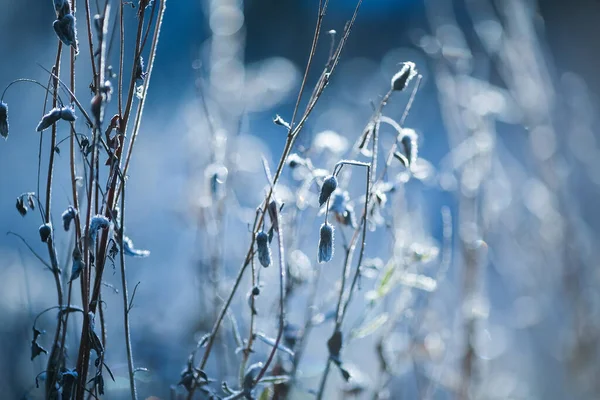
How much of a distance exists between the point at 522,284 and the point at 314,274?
6.00ft

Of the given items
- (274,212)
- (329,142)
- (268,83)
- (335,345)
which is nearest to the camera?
(274,212)

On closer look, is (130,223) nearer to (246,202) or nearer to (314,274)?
(246,202)

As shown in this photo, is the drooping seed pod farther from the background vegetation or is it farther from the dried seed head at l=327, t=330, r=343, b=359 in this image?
the dried seed head at l=327, t=330, r=343, b=359

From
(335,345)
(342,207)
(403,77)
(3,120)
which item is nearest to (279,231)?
(342,207)

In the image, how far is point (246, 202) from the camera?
8.02 feet

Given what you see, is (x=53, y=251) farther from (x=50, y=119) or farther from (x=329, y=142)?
(x=329, y=142)

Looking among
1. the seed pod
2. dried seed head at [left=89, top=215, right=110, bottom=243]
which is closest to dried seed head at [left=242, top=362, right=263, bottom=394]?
the seed pod

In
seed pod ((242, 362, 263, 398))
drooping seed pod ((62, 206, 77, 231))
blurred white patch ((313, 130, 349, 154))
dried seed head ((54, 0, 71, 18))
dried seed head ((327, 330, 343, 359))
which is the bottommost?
seed pod ((242, 362, 263, 398))

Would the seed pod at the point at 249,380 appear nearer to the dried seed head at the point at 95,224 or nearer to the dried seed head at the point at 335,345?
the dried seed head at the point at 335,345

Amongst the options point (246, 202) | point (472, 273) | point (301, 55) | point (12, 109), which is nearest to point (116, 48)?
point (12, 109)

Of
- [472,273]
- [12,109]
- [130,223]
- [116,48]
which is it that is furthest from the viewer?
[116,48]

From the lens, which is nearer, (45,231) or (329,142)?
(45,231)

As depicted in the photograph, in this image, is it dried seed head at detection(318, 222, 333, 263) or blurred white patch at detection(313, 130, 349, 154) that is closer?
dried seed head at detection(318, 222, 333, 263)

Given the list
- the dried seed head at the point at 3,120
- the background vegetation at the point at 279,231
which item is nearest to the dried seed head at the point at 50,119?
the background vegetation at the point at 279,231
